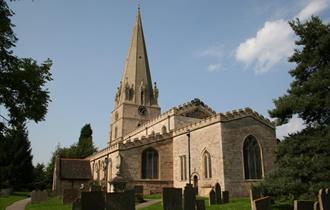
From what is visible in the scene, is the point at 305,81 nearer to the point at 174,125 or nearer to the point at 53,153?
the point at 174,125

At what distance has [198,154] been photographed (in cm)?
2780

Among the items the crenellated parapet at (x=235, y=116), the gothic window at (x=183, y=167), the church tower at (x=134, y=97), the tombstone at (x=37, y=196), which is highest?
the church tower at (x=134, y=97)

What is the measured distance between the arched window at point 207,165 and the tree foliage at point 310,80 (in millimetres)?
10248

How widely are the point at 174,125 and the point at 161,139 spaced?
615 centimetres

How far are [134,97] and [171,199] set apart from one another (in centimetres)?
4193

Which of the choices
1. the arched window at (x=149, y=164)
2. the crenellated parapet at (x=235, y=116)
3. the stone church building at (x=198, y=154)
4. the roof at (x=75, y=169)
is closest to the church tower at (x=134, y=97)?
the roof at (x=75, y=169)

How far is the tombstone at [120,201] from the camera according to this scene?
8.42m

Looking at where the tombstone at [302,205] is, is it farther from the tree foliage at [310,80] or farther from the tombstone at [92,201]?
the tree foliage at [310,80]

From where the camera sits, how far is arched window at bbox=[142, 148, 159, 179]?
29.8m

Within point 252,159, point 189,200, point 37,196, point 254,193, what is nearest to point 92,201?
point 189,200

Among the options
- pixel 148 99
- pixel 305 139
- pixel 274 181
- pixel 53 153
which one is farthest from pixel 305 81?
pixel 53 153

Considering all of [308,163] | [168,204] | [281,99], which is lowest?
[168,204]

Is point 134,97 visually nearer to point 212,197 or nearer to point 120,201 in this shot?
point 212,197

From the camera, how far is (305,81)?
1714 centimetres
